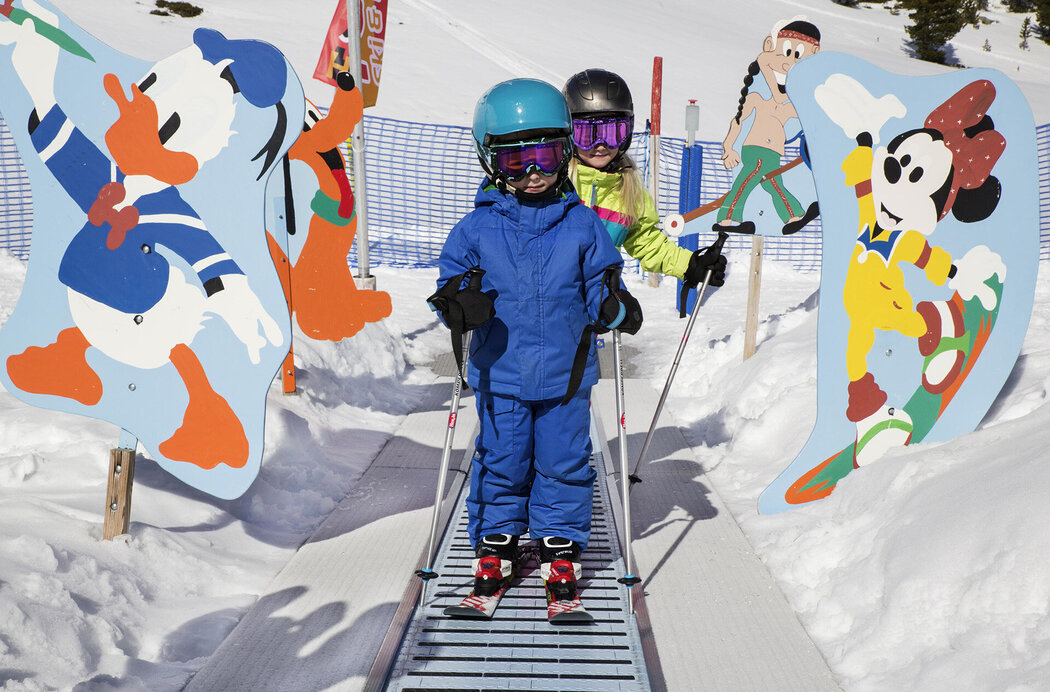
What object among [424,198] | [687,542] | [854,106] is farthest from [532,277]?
[424,198]

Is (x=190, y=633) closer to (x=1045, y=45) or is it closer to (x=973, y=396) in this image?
(x=973, y=396)

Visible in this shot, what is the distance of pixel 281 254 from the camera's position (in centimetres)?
568

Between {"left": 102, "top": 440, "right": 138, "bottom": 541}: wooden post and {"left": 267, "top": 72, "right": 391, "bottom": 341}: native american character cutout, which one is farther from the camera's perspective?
{"left": 267, "top": 72, "right": 391, "bottom": 341}: native american character cutout

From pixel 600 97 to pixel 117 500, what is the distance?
2615 mm

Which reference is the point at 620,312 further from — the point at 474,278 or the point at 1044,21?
the point at 1044,21

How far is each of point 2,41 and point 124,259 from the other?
921mm

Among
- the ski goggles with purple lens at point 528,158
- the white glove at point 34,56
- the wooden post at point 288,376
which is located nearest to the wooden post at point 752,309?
the wooden post at point 288,376

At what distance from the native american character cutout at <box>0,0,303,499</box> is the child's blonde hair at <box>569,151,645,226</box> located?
1.41 metres

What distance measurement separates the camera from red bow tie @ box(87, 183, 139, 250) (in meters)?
3.29

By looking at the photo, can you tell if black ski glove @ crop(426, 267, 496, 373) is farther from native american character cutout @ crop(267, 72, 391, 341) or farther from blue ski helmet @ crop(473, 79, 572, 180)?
native american character cutout @ crop(267, 72, 391, 341)

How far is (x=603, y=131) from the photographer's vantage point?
3754mm

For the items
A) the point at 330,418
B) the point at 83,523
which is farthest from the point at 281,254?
the point at 83,523

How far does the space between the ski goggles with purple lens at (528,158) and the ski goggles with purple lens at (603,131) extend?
72cm

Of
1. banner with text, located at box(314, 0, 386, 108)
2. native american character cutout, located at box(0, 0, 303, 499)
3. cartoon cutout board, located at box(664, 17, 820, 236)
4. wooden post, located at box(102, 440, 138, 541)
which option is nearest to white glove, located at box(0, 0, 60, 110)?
native american character cutout, located at box(0, 0, 303, 499)
